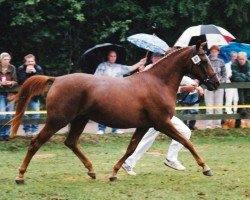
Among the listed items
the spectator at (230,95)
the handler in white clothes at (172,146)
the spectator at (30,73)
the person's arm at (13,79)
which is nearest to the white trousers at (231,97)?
the spectator at (230,95)

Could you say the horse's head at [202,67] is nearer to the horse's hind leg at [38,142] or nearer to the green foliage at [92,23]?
the horse's hind leg at [38,142]

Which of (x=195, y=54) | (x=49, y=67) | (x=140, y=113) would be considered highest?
(x=195, y=54)

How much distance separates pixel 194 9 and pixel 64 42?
15.2 ft

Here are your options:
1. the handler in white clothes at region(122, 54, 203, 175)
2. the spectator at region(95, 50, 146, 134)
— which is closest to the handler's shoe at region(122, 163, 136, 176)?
the handler in white clothes at region(122, 54, 203, 175)

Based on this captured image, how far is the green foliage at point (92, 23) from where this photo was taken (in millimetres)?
22125

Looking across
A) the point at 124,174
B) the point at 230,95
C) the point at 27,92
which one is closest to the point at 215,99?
the point at 230,95

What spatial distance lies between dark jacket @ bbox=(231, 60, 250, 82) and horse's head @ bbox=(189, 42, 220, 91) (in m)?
6.48

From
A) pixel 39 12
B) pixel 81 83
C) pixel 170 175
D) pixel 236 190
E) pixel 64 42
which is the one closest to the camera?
pixel 236 190

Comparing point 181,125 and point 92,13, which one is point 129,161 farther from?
point 92,13

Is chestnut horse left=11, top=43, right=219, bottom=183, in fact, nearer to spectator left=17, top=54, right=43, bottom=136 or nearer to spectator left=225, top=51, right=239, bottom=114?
spectator left=17, top=54, right=43, bottom=136

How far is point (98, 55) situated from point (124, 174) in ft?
16.7

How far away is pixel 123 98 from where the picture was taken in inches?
400

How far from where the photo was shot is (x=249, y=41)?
24281 millimetres

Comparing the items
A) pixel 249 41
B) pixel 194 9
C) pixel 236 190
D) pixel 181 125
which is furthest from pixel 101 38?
pixel 236 190
